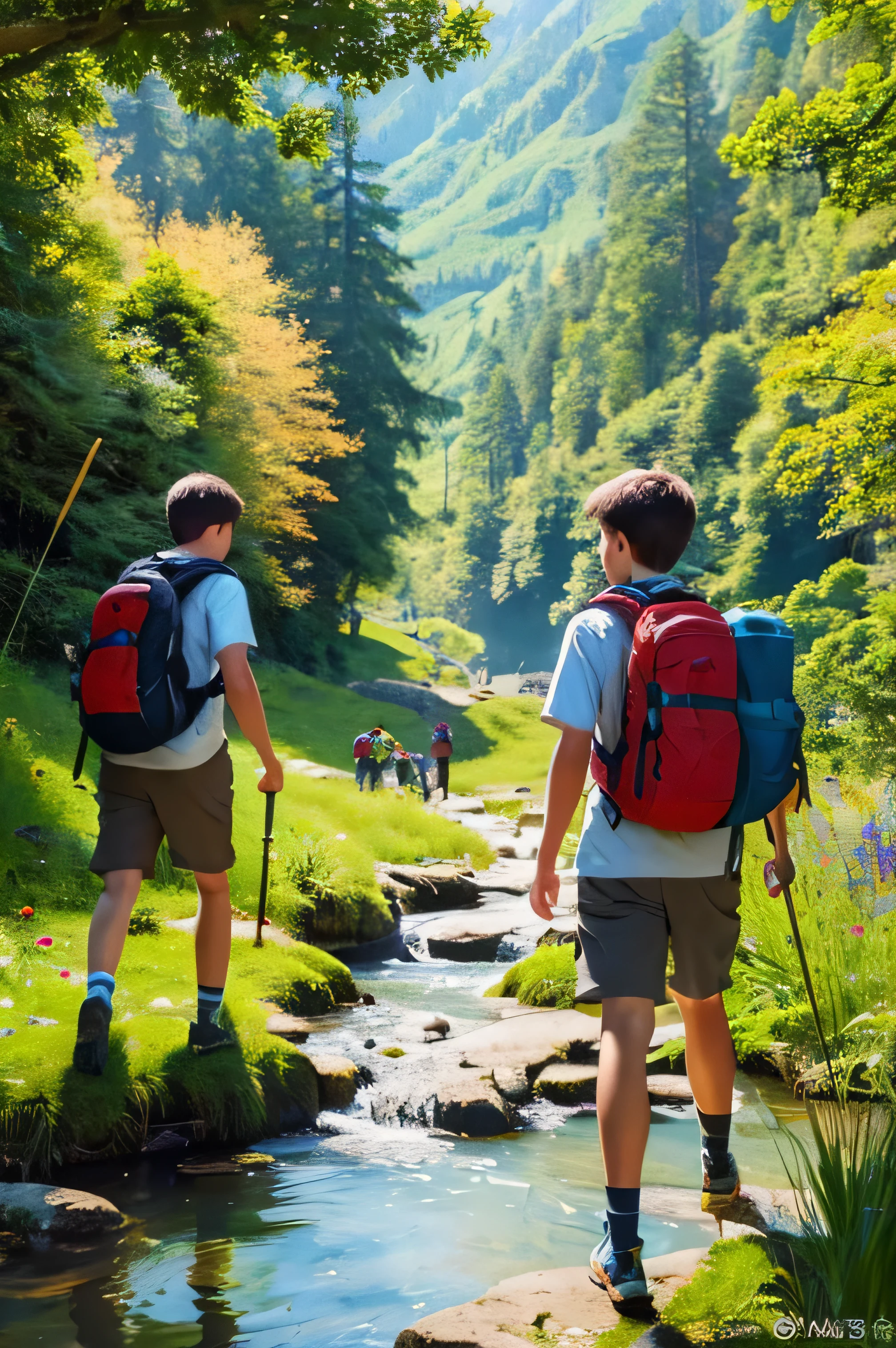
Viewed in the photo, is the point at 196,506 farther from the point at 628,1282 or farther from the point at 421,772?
the point at 421,772

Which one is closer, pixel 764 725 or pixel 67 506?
pixel 764 725

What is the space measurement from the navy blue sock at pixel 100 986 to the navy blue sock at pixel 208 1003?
0.43 metres

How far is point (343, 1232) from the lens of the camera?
238cm

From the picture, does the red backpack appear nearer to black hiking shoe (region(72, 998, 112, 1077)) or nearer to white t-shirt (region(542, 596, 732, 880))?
white t-shirt (region(542, 596, 732, 880))

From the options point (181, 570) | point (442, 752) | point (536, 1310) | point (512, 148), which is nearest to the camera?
point (536, 1310)

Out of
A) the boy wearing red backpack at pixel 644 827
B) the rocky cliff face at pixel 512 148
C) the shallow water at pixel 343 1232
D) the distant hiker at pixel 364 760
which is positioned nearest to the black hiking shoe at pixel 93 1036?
the shallow water at pixel 343 1232

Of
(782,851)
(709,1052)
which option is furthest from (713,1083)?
(782,851)

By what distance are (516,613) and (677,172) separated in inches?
871

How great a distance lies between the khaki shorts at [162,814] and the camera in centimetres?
265

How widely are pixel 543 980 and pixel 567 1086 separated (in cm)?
156

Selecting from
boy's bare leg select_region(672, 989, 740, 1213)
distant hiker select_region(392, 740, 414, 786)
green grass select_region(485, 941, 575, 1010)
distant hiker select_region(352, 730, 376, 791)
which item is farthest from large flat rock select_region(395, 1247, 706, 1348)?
distant hiker select_region(392, 740, 414, 786)

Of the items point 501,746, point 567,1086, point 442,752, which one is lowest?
point 567,1086

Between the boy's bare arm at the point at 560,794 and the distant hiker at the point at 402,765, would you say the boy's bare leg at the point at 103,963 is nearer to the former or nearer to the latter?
the boy's bare arm at the point at 560,794

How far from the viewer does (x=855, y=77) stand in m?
10.2
